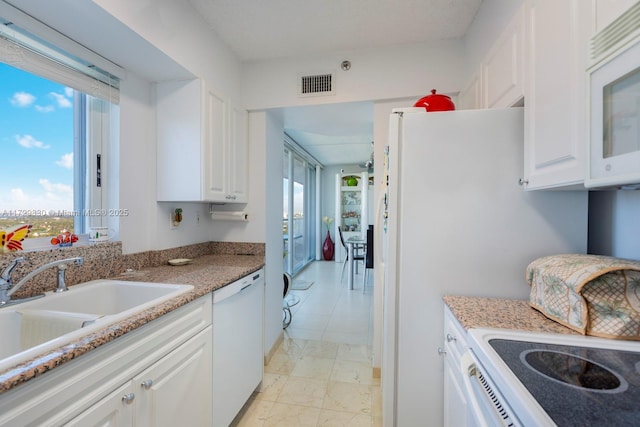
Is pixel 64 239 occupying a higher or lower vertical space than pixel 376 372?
higher

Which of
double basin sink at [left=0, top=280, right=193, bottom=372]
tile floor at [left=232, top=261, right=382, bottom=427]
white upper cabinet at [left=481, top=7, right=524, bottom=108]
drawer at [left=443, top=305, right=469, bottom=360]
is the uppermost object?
white upper cabinet at [left=481, top=7, right=524, bottom=108]

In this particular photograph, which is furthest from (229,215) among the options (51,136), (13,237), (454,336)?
(454,336)

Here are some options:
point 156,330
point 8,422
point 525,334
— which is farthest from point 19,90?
point 525,334

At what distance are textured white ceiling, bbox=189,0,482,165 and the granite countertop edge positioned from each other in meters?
1.45

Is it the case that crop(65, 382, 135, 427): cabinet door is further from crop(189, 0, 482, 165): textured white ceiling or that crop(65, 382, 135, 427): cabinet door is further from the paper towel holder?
crop(189, 0, 482, 165): textured white ceiling

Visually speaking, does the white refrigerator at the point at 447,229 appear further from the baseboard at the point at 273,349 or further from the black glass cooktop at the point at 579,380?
the baseboard at the point at 273,349

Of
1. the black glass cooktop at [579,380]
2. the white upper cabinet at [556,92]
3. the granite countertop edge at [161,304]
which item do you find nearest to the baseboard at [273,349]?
the granite countertop edge at [161,304]

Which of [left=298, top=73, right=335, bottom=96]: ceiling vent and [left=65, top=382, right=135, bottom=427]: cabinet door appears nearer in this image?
[left=65, top=382, right=135, bottom=427]: cabinet door

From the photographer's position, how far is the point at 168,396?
3.61ft

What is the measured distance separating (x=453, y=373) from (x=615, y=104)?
43.1 inches

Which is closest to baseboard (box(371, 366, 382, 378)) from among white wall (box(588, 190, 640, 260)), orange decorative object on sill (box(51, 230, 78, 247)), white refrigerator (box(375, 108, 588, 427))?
white refrigerator (box(375, 108, 588, 427))

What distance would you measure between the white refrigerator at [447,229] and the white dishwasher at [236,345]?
876mm

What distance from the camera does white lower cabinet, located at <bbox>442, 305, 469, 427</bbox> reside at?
3.34ft

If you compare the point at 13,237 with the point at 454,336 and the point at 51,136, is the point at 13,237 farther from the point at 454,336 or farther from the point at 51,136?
the point at 454,336
